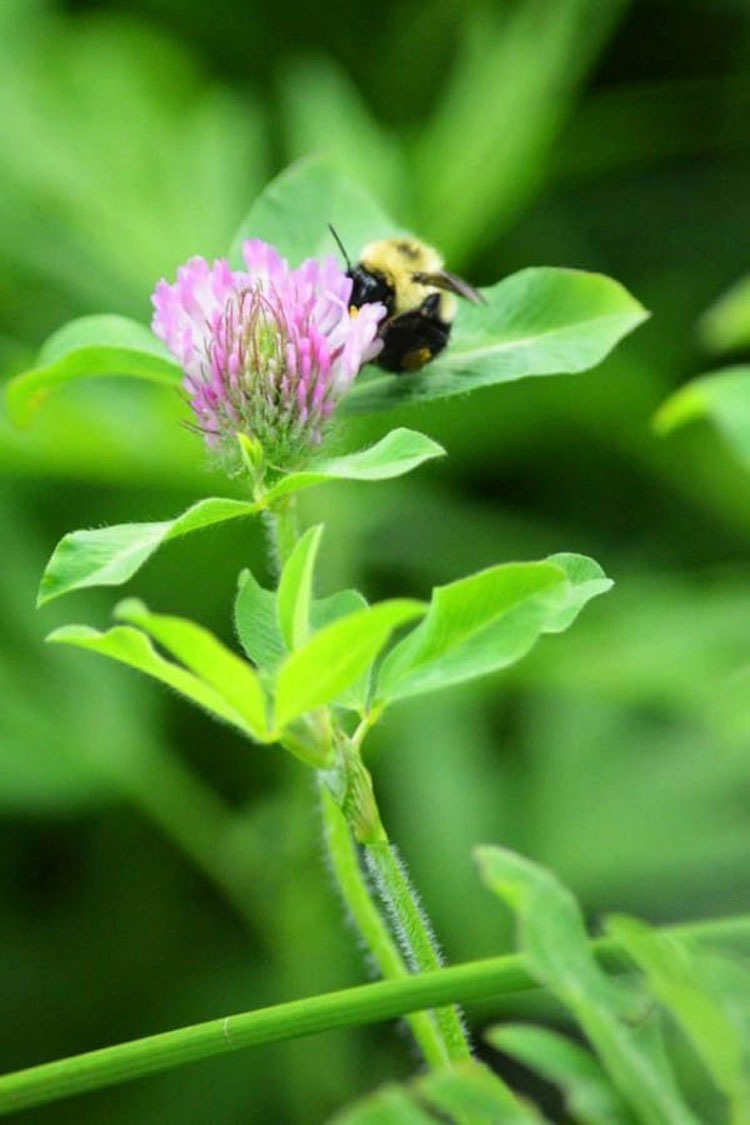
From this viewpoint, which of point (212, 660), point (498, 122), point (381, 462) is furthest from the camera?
point (498, 122)

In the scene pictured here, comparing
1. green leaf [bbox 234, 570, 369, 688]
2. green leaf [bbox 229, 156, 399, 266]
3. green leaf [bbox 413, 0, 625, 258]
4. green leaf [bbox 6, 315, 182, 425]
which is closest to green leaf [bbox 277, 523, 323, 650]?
green leaf [bbox 234, 570, 369, 688]

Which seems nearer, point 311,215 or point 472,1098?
point 472,1098

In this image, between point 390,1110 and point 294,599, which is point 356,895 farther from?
point 390,1110

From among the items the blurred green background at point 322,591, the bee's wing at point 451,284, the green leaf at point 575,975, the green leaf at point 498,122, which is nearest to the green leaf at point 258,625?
the green leaf at point 575,975

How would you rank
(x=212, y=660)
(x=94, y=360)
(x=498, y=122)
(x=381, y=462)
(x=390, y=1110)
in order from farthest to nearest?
→ 1. (x=498, y=122)
2. (x=94, y=360)
3. (x=381, y=462)
4. (x=212, y=660)
5. (x=390, y=1110)

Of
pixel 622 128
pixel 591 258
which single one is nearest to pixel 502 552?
pixel 591 258

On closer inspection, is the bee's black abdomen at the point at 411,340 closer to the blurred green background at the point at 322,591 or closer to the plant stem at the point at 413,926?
the plant stem at the point at 413,926

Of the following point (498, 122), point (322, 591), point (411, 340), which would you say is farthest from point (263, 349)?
point (498, 122)
